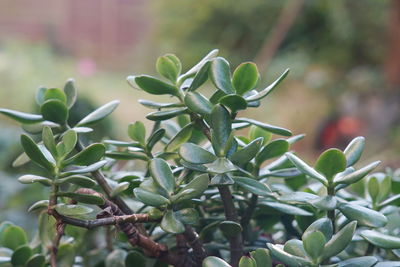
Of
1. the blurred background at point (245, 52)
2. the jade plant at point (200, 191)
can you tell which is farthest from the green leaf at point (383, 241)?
the blurred background at point (245, 52)

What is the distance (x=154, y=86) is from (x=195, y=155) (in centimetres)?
8

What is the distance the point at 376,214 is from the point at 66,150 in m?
0.23

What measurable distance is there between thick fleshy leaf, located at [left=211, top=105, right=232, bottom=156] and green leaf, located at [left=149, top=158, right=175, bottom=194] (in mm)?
38

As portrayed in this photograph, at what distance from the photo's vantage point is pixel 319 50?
19.5ft

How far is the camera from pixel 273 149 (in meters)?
0.48

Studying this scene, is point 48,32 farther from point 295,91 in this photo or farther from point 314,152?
point 314,152

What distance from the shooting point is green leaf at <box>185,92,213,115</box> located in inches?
16.5

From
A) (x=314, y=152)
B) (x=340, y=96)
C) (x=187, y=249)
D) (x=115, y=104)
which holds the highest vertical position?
(x=115, y=104)

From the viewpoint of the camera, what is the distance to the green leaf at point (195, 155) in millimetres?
403

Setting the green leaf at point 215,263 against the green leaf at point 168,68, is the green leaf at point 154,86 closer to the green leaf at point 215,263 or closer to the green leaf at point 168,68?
the green leaf at point 168,68

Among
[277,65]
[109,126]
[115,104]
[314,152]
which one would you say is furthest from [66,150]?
[277,65]

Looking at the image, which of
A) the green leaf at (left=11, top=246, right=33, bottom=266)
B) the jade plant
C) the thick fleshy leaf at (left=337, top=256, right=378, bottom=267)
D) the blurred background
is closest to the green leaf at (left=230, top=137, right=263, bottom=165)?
the jade plant

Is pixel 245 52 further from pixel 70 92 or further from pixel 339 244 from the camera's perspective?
pixel 339 244

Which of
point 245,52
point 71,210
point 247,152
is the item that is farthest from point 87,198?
point 245,52
